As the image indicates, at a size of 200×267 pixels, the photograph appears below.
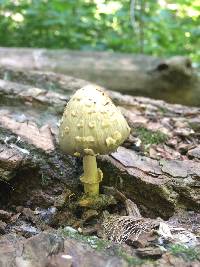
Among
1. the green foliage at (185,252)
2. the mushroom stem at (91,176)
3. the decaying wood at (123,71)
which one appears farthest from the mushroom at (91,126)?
the decaying wood at (123,71)

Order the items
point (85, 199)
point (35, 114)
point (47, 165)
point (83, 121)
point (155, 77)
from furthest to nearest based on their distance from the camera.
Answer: point (155, 77) < point (35, 114) < point (47, 165) < point (85, 199) < point (83, 121)

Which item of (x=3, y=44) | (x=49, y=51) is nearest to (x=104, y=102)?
(x=49, y=51)

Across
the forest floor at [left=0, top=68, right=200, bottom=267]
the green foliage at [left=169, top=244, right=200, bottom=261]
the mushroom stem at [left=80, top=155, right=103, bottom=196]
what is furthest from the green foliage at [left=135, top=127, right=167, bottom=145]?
the green foliage at [left=169, top=244, right=200, bottom=261]

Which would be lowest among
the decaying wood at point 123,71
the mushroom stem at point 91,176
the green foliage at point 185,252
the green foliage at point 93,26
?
the green foliage at point 185,252

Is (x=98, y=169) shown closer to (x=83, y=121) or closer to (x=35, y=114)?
(x=83, y=121)

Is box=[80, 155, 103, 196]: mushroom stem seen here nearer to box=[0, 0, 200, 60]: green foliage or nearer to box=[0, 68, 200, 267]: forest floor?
box=[0, 68, 200, 267]: forest floor

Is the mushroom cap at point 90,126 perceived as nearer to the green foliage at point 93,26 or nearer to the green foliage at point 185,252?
the green foliage at point 185,252
